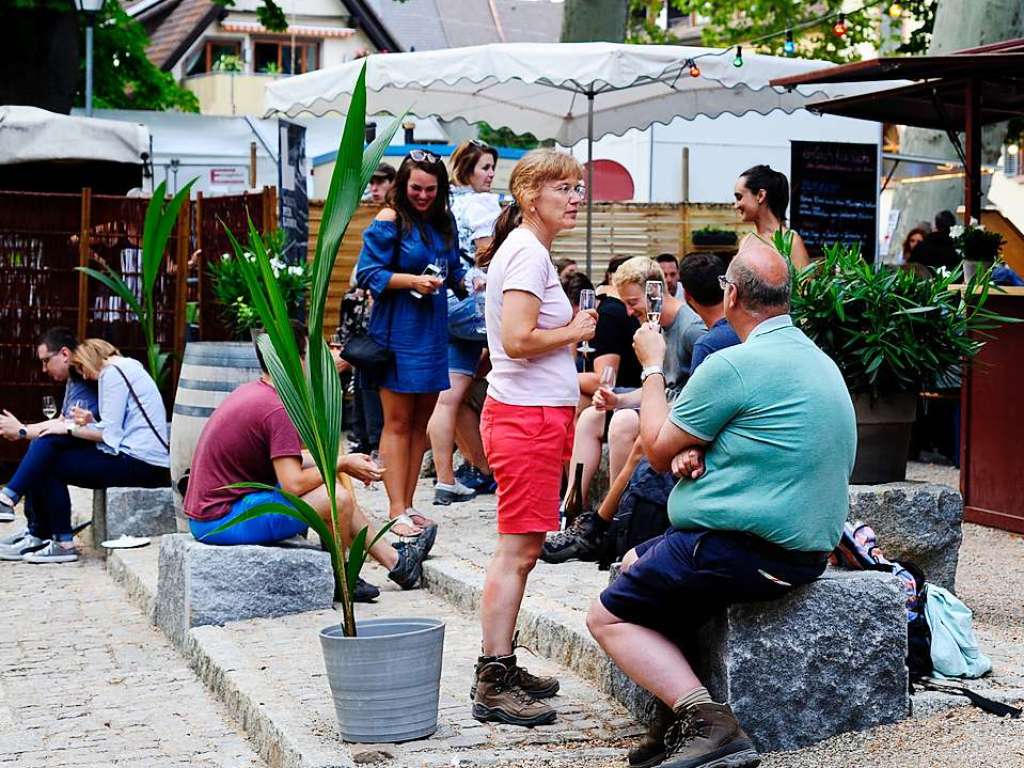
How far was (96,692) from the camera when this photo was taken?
20.8ft

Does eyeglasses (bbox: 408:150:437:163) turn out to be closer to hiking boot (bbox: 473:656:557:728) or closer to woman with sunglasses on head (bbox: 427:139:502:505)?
woman with sunglasses on head (bbox: 427:139:502:505)

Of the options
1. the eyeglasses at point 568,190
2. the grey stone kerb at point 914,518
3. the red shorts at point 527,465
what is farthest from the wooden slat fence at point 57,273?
the red shorts at point 527,465

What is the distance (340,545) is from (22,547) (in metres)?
5.09

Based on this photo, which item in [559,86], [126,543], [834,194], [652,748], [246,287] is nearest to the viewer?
[652,748]

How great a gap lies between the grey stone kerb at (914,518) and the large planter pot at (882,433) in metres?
0.06

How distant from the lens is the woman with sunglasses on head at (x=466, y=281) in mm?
8930

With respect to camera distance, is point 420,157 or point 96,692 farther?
point 420,157

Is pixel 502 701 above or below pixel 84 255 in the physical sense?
below

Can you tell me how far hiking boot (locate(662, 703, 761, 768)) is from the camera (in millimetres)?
4273

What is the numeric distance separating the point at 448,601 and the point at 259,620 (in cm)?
85

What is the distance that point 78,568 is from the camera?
9.20 m

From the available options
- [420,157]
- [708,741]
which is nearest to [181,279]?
[420,157]

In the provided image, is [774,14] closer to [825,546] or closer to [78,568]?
[78,568]

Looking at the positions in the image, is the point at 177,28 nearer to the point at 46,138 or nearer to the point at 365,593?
the point at 46,138
